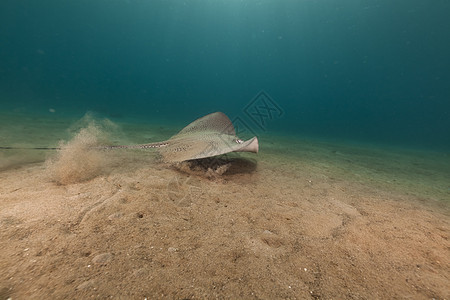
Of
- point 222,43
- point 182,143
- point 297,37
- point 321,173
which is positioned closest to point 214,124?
point 182,143

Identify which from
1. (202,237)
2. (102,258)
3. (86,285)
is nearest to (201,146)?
(202,237)

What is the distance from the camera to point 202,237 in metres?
1.69

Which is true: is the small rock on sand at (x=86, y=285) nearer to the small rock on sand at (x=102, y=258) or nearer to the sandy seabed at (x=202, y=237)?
the sandy seabed at (x=202, y=237)

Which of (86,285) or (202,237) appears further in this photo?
(202,237)

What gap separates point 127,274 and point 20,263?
0.75 metres

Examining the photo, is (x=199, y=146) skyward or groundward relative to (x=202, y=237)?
skyward

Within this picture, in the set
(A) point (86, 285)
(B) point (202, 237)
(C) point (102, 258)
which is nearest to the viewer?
(A) point (86, 285)

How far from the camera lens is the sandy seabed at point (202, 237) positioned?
1197 millimetres

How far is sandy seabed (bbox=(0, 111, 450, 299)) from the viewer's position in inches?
47.1


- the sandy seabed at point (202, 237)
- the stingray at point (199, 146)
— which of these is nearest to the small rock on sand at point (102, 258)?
the sandy seabed at point (202, 237)

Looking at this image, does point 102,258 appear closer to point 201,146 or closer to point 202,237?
point 202,237

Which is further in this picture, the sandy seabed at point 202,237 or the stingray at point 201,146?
the stingray at point 201,146

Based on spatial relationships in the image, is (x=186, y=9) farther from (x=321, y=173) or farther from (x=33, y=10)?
(x=321, y=173)

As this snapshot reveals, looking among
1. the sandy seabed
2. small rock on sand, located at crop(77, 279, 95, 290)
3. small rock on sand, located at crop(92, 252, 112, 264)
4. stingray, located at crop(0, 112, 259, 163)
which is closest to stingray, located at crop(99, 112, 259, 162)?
stingray, located at crop(0, 112, 259, 163)
